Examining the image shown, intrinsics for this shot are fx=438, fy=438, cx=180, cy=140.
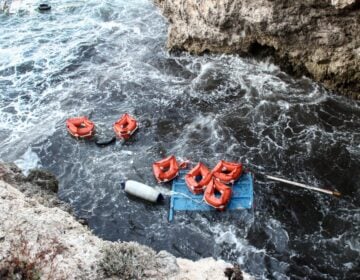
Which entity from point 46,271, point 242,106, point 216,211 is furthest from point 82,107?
point 46,271

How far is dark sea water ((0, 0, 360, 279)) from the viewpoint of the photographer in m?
13.1

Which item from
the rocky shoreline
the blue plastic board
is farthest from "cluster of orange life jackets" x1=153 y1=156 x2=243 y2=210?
the rocky shoreline

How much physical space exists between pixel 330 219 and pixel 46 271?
9010mm

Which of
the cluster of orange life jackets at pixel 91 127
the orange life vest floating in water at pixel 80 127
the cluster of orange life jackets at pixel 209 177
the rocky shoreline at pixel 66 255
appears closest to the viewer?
the rocky shoreline at pixel 66 255

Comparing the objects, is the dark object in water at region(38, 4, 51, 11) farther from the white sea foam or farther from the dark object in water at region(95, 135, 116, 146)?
the dark object in water at region(95, 135, 116, 146)

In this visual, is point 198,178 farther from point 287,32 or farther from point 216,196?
point 287,32

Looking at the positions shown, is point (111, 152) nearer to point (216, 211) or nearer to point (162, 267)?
point (216, 211)

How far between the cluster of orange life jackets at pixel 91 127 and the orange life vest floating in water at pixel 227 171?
4182 millimetres

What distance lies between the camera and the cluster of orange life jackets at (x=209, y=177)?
14156mm

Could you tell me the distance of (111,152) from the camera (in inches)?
669

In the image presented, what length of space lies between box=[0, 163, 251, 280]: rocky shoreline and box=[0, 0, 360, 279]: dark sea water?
4.36m

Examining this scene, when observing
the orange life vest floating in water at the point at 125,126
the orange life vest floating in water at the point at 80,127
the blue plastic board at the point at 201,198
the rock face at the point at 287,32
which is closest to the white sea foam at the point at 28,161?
the orange life vest floating in water at the point at 80,127

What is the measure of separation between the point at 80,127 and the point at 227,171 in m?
6.56

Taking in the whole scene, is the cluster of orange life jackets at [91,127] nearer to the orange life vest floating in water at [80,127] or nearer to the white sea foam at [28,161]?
the orange life vest floating in water at [80,127]
